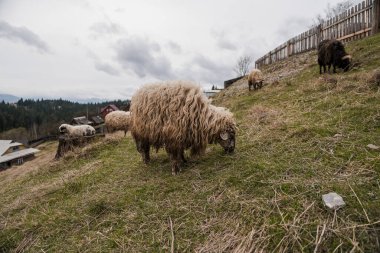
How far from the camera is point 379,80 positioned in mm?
7641

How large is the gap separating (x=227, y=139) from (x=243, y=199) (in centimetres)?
230

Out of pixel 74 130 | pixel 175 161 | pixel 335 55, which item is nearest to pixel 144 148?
pixel 175 161

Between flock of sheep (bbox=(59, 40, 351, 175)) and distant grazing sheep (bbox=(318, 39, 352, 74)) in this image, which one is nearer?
flock of sheep (bbox=(59, 40, 351, 175))

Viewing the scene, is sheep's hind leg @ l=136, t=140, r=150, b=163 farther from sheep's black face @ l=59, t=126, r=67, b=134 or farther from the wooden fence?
the wooden fence

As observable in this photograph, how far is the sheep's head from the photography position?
6.12m

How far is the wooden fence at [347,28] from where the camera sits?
50.0ft

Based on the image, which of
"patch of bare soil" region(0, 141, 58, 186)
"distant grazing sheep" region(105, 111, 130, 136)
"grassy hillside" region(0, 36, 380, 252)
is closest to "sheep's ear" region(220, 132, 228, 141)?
"grassy hillside" region(0, 36, 380, 252)

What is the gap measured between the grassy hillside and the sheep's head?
26 cm

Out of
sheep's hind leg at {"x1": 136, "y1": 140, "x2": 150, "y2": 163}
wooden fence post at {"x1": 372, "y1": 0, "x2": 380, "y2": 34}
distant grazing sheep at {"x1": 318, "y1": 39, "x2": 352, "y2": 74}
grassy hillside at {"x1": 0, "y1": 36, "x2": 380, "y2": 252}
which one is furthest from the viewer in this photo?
wooden fence post at {"x1": 372, "y1": 0, "x2": 380, "y2": 34}

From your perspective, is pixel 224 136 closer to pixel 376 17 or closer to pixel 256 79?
pixel 256 79

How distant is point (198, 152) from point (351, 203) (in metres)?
3.46

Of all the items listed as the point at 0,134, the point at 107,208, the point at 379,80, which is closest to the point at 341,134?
the point at 379,80

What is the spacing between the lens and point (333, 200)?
3.24 m

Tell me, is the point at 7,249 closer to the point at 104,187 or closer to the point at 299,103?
the point at 104,187
